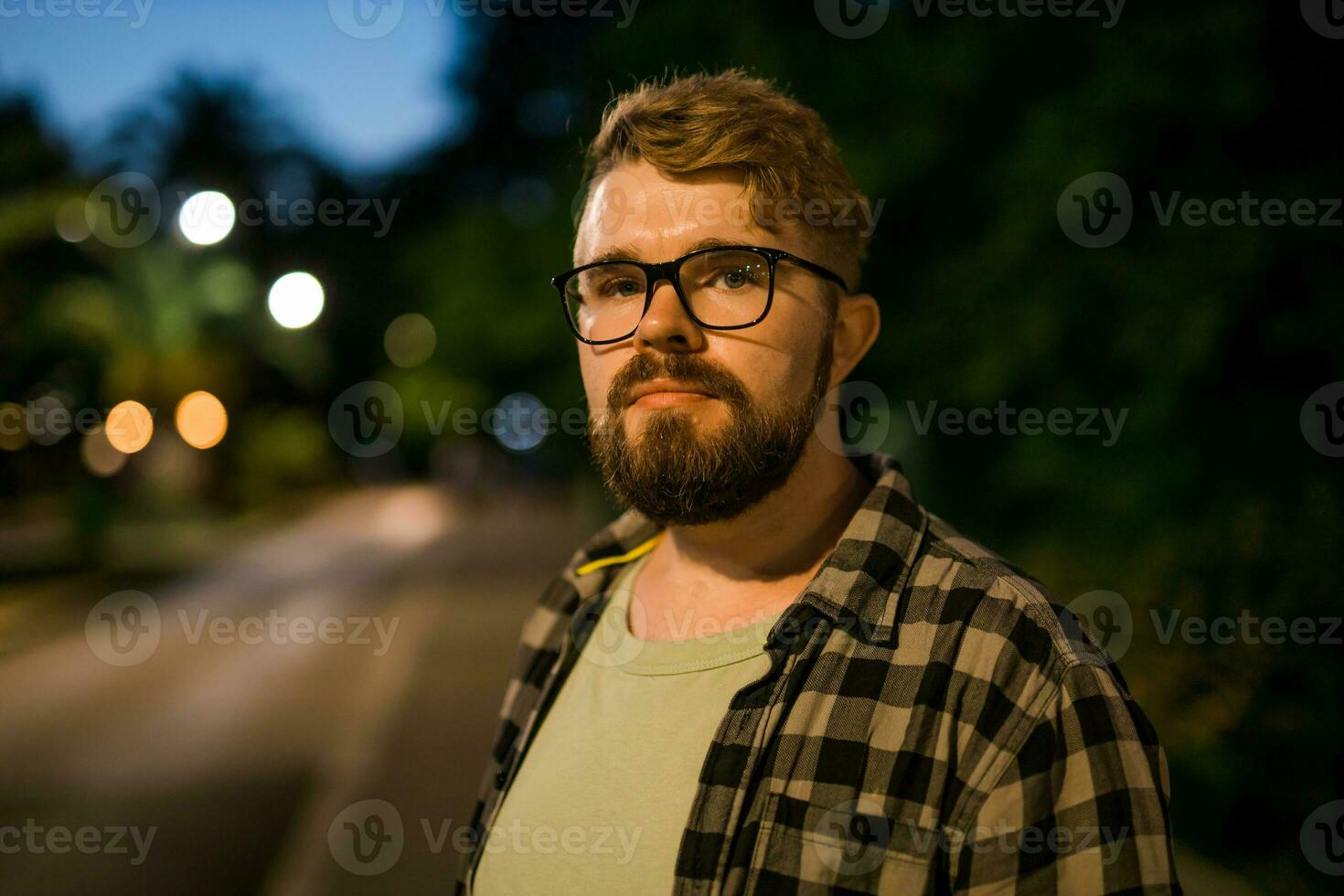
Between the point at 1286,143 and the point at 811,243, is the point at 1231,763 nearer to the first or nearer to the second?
the point at 1286,143

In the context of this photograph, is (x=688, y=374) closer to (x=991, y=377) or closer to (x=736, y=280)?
(x=736, y=280)

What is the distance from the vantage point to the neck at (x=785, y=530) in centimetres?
202

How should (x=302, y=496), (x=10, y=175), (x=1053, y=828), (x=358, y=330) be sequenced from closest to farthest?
(x=1053, y=828)
(x=10, y=175)
(x=302, y=496)
(x=358, y=330)

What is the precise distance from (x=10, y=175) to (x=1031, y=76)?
1314cm

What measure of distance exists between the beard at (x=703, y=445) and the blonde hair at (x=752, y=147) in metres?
0.34

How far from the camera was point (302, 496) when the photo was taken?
39344mm

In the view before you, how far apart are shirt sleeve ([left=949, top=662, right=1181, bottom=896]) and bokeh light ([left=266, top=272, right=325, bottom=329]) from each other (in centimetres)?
561

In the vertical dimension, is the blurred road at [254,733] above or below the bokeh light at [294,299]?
below

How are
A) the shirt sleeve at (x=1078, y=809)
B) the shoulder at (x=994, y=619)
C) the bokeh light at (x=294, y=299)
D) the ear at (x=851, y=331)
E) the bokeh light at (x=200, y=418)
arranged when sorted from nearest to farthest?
the shirt sleeve at (x=1078, y=809) < the shoulder at (x=994, y=619) < the ear at (x=851, y=331) < the bokeh light at (x=294, y=299) < the bokeh light at (x=200, y=418)

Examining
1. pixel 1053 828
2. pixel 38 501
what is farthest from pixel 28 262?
pixel 1053 828

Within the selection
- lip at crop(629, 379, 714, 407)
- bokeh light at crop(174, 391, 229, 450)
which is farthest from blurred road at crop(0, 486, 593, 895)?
bokeh light at crop(174, 391, 229, 450)

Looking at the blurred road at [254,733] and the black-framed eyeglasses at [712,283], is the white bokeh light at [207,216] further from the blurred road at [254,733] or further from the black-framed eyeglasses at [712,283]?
the black-framed eyeglasses at [712,283]

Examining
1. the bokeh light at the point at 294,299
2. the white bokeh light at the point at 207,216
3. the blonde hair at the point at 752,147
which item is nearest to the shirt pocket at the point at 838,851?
the blonde hair at the point at 752,147

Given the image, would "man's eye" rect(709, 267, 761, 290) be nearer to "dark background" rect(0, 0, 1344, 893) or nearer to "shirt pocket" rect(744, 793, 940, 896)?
"shirt pocket" rect(744, 793, 940, 896)
